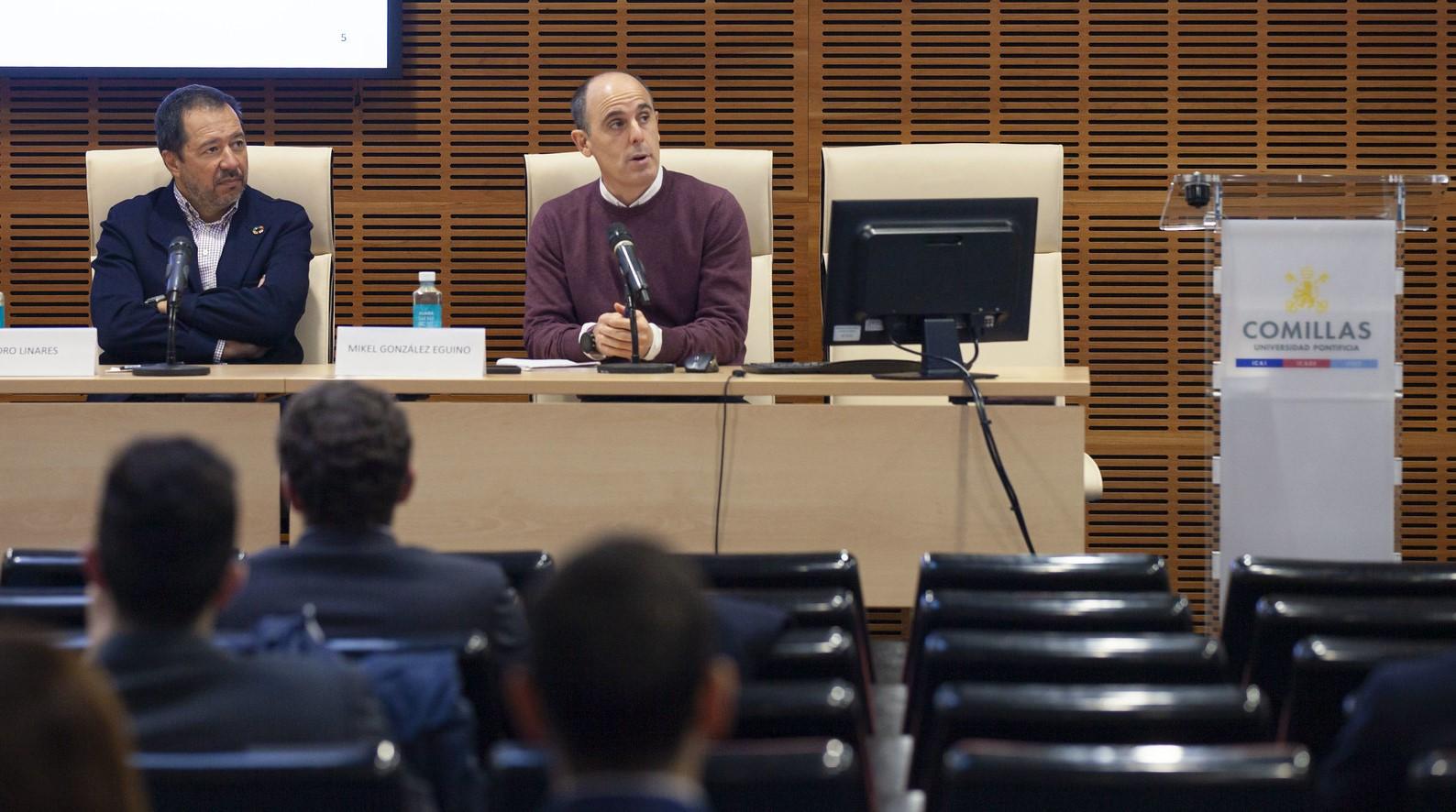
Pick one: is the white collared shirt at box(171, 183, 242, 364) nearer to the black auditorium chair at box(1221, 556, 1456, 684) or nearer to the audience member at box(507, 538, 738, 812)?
the black auditorium chair at box(1221, 556, 1456, 684)

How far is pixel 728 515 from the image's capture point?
10.5 ft

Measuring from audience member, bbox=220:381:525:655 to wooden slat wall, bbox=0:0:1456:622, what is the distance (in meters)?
3.36

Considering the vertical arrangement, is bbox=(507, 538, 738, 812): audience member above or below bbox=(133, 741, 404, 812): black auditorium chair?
above

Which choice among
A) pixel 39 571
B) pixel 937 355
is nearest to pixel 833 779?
pixel 39 571

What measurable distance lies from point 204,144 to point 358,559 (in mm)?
2751

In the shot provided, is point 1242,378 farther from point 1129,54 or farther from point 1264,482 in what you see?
point 1129,54

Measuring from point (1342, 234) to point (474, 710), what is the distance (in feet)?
8.13

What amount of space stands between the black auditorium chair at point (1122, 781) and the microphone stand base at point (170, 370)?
2492mm

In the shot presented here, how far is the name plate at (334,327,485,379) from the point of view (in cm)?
320

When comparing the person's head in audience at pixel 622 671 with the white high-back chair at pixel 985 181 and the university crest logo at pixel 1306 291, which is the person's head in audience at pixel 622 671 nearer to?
the university crest logo at pixel 1306 291

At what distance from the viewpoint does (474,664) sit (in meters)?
1.53

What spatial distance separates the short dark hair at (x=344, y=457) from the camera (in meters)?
1.81

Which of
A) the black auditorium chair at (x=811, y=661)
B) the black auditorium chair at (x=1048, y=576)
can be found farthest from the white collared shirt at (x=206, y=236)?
the black auditorium chair at (x=811, y=661)

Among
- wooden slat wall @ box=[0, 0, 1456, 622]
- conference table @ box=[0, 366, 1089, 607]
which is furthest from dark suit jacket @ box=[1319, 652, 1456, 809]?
wooden slat wall @ box=[0, 0, 1456, 622]
